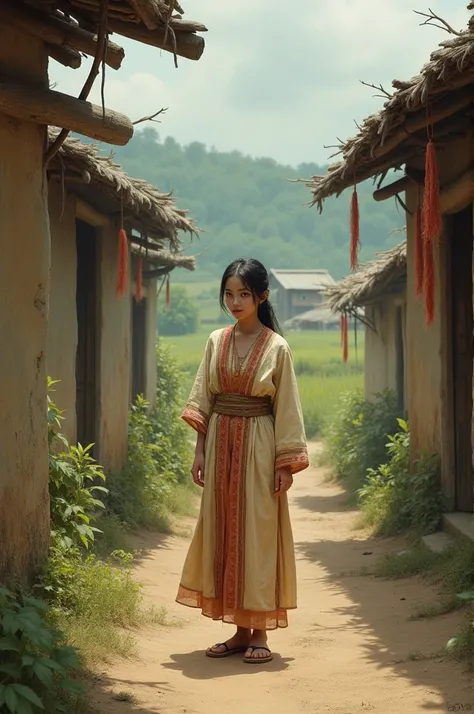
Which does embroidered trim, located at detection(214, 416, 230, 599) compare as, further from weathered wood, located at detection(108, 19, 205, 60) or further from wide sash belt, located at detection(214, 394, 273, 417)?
weathered wood, located at detection(108, 19, 205, 60)

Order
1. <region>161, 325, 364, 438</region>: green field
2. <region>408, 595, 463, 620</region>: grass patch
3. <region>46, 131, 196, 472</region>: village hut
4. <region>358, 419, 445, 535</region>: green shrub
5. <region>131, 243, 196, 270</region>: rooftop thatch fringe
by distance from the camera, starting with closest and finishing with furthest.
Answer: <region>408, 595, 463, 620</region>: grass patch → <region>46, 131, 196, 472</region>: village hut → <region>358, 419, 445, 535</region>: green shrub → <region>131, 243, 196, 270</region>: rooftop thatch fringe → <region>161, 325, 364, 438</region>: green field

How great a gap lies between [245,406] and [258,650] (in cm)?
114

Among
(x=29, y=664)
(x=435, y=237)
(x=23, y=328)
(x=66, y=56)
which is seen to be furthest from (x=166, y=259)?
(x=29, y=664)

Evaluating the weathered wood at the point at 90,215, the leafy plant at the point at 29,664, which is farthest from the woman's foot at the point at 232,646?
the weathered wood at the point at 90,215

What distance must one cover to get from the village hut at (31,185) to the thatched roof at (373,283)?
20.6 feet

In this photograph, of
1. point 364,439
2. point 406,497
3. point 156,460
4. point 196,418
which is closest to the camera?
point 196,418

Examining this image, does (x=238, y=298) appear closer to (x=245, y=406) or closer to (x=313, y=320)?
(x=245, y=406)

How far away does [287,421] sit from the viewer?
5051 millimetres

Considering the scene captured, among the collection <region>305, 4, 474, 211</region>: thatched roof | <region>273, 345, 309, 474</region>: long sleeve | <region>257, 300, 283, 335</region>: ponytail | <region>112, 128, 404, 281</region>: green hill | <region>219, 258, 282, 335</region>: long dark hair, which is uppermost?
<region>112, 128, 404, 281</region>: green hill

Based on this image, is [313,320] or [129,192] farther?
[313,320]

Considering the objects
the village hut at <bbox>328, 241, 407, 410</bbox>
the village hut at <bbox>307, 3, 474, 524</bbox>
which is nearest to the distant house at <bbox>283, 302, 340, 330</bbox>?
the village hut at <bbox>328, 241, 407, 410</bbox>

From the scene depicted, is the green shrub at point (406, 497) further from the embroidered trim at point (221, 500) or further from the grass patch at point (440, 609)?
the embroidered trim at point (221, 500)

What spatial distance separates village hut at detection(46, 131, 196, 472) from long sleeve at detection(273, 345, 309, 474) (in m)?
2.34

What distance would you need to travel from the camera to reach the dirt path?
14.1ft
